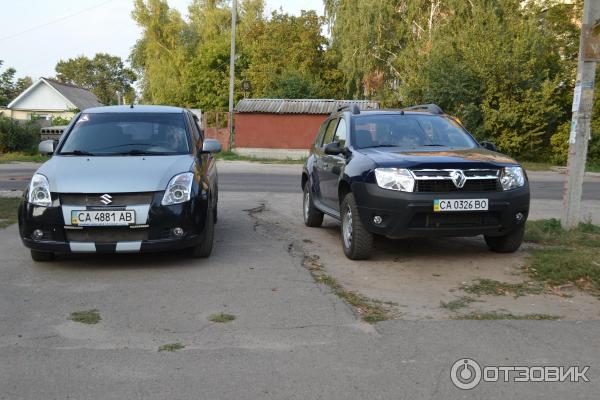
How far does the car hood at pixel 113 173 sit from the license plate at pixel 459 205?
8.69ft

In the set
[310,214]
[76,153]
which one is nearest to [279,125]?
[310,214]

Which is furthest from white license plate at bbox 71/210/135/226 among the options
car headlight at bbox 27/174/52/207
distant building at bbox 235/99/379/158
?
distant building at bbox 235/99/379/158

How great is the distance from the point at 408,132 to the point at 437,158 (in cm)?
132

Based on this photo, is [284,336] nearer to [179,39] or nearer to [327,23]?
[327,23]

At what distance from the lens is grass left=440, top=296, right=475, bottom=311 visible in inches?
197

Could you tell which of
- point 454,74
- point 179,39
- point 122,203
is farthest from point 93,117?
point 179,39

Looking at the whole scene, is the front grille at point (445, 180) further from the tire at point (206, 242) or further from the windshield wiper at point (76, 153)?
the windshield wiper at point (76, 153)

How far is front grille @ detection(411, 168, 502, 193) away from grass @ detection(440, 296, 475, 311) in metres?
1.28

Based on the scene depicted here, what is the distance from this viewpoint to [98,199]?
19.6 ft

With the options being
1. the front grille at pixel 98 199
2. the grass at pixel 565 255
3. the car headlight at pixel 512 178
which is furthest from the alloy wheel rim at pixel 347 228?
the front grille at pixel 98 199

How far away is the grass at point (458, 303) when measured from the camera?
5016mm

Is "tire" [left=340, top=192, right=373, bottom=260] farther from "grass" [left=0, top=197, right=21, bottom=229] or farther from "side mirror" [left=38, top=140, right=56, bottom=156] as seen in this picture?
"grass" [left=0, top=197, right=21, bottom=229]

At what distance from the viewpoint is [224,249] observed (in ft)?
24.1

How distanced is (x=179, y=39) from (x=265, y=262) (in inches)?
1962
